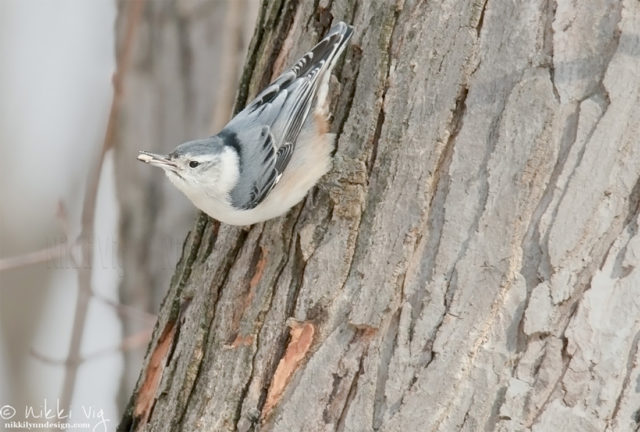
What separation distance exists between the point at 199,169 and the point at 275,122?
29 cm

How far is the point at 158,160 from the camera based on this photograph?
2.67 meters

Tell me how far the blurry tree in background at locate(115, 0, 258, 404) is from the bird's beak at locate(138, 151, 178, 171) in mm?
1084

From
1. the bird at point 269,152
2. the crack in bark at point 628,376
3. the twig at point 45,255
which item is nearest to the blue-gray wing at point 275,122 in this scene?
the bird at point 269,152

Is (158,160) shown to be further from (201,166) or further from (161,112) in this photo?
(161,112)

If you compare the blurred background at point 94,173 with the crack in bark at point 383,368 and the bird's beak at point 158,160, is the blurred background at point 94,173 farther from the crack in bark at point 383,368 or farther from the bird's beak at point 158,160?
the crack in bark at point 383,368

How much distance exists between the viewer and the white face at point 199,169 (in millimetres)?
2709

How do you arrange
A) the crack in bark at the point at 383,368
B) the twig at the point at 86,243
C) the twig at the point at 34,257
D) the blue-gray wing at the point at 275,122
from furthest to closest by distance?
the twig at the point at 34,257, the twig at the point at 86,243, the blue-gray wing at the point at 275,122, the crack in bark at the point at 383,368

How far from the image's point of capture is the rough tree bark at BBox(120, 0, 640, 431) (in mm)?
1921

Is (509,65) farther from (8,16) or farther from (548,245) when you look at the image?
(8,16)

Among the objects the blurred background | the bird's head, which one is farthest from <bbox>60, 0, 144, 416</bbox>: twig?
the bird's head

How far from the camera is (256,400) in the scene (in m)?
2.16

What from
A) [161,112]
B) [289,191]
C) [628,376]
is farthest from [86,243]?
[628,376]

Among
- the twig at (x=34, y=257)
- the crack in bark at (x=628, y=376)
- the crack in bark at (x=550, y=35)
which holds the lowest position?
the twig at (x=34, y=257)

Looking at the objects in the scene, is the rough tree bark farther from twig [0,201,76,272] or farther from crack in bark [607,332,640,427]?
twig [0,201,76,272]
